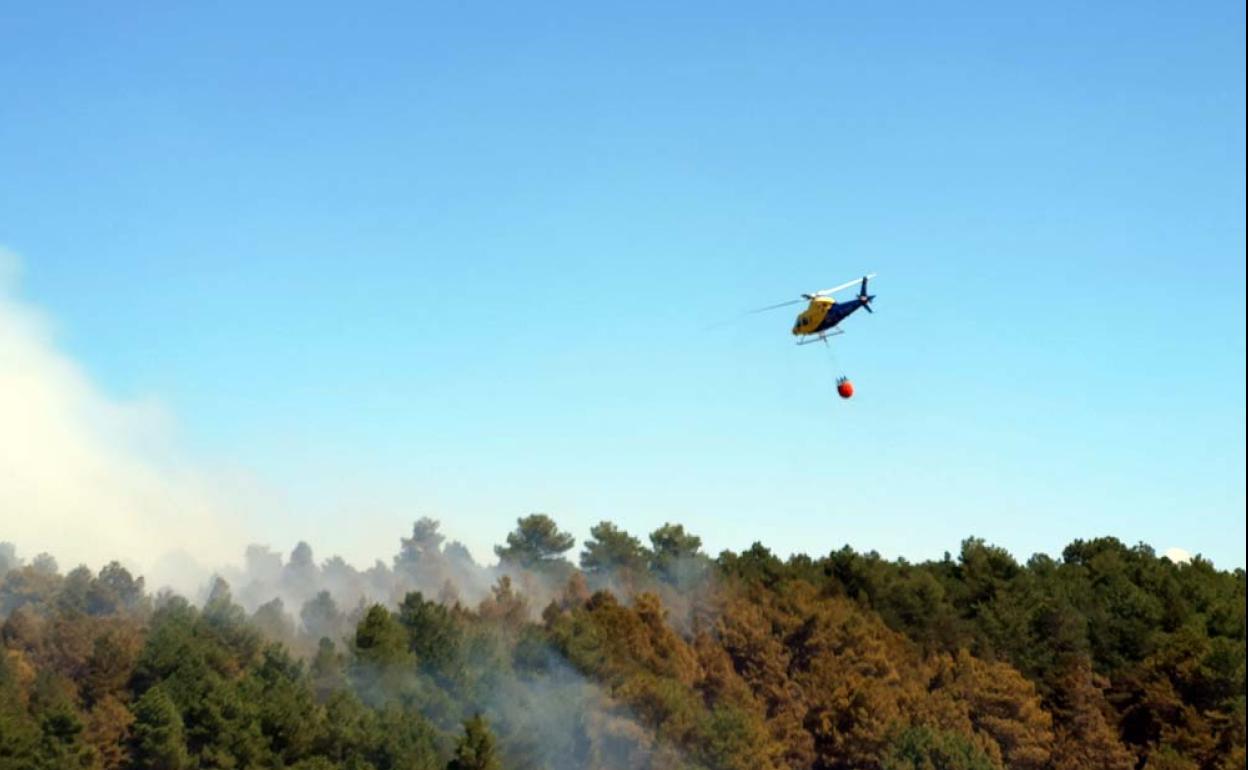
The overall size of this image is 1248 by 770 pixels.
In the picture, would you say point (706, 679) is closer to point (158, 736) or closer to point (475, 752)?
point (475, 752)

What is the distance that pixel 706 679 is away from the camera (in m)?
107

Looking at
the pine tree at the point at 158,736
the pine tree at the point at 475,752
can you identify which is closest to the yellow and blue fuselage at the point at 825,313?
the pine tree at the point at 475,752

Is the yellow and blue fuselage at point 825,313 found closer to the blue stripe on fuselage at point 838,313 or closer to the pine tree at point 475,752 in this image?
the blue stripe on fuselage at point 838,313

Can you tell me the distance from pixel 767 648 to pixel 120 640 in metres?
45.9

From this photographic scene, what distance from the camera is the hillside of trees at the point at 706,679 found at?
86750mm

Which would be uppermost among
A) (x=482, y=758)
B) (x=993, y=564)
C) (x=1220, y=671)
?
(x=993, y=564)

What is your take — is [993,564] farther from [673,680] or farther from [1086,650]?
[673,680]

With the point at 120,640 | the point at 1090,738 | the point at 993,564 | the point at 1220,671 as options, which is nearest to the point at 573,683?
the point at 120,640

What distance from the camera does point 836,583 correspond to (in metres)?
131

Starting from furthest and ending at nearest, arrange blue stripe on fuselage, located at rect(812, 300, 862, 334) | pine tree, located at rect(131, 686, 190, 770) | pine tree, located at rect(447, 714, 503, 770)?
pine tree, located at rect(131, 686, 190, 770) → pine tree, located at rect(447, 714, 503, 770) → blue stripe on fuselage, located at rect(812, 300, 862, 334)

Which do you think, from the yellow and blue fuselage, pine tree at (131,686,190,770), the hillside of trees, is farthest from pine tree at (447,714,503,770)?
the yellow and blue fuselage

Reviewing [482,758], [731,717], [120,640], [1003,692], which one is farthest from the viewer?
[1003,692]

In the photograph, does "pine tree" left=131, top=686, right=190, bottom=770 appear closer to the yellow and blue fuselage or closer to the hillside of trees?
the hillside of trees

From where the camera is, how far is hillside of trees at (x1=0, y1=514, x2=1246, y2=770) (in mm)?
86750
